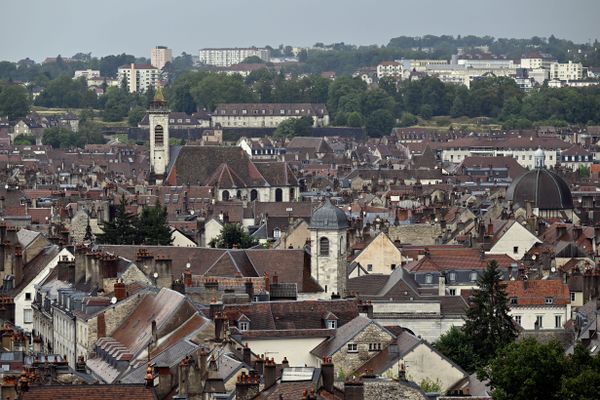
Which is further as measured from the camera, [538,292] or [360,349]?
[538,292]

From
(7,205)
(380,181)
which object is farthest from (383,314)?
(380,181)

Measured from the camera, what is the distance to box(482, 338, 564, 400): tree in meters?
38.4

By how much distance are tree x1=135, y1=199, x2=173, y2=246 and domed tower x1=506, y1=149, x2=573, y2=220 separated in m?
24.1

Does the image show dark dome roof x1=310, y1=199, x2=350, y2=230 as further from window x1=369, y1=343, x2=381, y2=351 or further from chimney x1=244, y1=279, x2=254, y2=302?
window x1=369, y1=343, x2=381, y2=351

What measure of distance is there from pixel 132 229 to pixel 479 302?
28.5 meters

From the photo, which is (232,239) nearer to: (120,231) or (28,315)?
(120,231)

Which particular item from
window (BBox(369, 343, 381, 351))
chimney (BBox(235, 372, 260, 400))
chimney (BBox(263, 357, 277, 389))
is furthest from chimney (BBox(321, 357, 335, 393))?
window (BBox(369, 343, 381, 351))

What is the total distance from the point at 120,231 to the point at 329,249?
55.1 ft

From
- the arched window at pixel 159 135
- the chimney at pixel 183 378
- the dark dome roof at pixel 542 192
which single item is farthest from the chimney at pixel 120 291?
the arched window at pixel 159 135

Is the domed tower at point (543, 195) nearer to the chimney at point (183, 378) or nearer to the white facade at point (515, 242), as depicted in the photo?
the white facade at point (515, 242)

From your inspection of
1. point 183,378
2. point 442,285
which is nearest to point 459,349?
point 442,285

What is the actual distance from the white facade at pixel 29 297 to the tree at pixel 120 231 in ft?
67.9

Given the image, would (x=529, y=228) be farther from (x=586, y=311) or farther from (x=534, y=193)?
(x=586, y=311)

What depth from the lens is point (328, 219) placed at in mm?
66250
